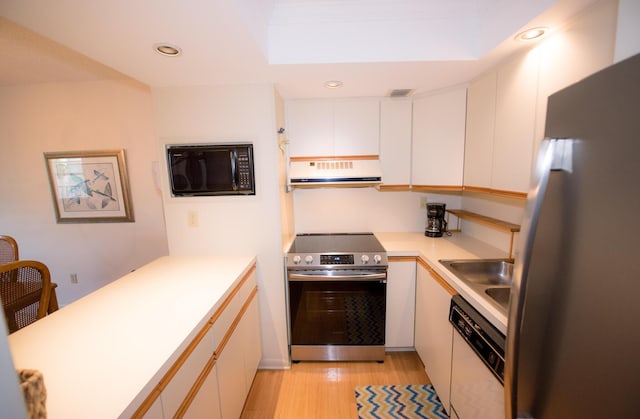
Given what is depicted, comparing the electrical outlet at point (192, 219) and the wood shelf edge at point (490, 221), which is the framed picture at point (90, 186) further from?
the wood shelf edge at point (490, 221)

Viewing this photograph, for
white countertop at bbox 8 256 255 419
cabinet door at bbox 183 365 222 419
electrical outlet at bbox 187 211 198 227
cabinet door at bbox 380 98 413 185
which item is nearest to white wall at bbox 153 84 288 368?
electrical outlet at bbox 187 211 198 227

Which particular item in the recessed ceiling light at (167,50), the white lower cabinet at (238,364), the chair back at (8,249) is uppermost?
the recessed ceiling light at (167,50)

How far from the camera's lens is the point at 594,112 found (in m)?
0.55

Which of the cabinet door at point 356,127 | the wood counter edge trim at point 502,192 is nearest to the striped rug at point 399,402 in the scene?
the wood counter edge trim at point 502,192

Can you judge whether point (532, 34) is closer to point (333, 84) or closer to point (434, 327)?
point (333, 84)

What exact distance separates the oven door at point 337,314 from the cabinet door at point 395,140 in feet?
2.88

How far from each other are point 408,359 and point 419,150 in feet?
5.79

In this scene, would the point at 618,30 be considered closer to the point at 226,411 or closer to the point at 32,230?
the point at 226,411

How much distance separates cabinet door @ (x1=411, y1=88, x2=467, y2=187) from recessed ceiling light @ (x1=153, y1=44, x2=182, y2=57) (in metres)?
1.77

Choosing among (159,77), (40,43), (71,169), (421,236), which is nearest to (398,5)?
(159,77)

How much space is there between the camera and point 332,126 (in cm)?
220

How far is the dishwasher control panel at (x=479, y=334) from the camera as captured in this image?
104 cm

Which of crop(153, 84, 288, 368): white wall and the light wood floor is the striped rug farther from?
crop(153, 84, 288, 368): white wall

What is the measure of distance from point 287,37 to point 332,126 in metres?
0.83
